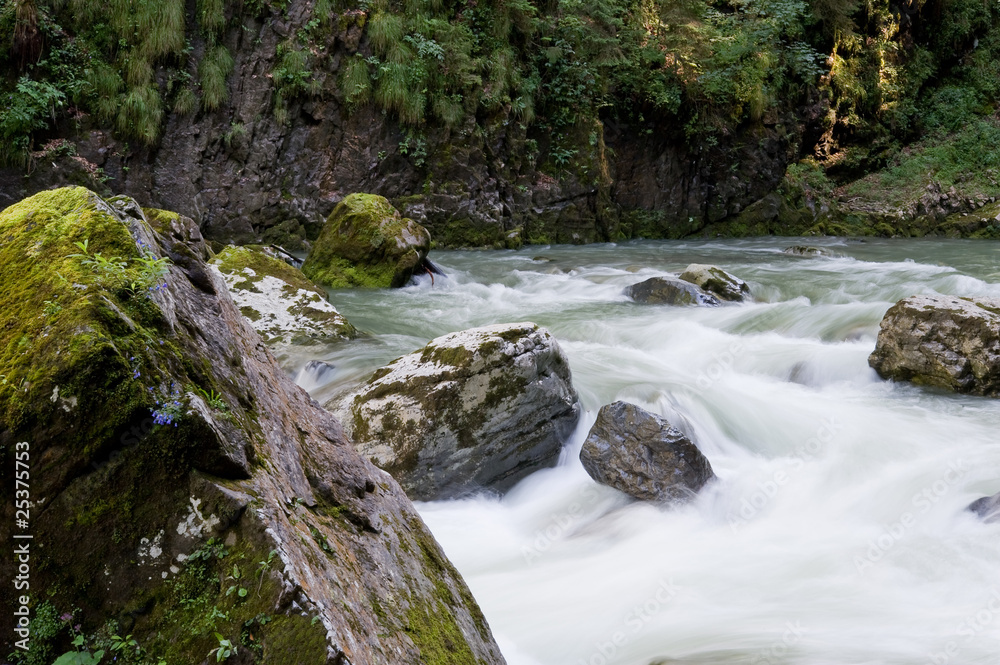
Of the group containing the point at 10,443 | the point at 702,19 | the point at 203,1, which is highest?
the point at 702,19

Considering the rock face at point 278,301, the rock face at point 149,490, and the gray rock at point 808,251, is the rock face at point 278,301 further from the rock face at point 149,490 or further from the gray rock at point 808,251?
the gray rock at point 808,251

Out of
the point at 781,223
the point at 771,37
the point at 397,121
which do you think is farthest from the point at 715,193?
the point at 397,121

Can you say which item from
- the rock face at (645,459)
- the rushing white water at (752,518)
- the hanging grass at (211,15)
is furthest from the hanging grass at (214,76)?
the rock face at (645,459)

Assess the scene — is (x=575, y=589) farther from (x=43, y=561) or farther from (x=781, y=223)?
(x=781, y=223)

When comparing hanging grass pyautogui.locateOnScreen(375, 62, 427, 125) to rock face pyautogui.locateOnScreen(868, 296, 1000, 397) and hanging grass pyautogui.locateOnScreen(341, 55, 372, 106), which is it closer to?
hanging grass pyautogui.locateOnScreen(341, 55, 372, 106)

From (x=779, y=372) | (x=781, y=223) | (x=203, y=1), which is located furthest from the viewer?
(x=781, y=223)

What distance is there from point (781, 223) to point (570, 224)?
20.4 feet

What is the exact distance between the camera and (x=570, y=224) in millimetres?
16141

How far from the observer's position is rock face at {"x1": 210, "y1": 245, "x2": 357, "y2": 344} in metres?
7.05

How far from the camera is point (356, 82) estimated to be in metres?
14.3

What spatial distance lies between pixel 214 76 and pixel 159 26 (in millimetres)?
1261

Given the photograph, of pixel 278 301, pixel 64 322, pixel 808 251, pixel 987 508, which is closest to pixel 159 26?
pixel 278 301

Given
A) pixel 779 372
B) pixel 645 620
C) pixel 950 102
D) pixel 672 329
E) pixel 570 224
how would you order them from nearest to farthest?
pixel 645 620 → pixel 779 372 → pixel 672 329 → pixel 570 224 → pixel 950 102

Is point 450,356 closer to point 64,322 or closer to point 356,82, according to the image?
point 64,322
